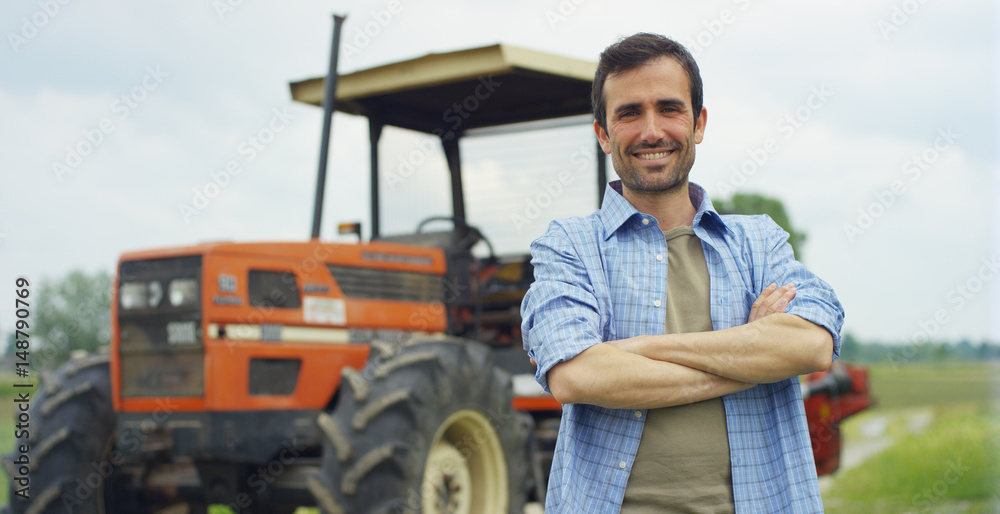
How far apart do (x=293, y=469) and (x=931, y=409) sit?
685 inches

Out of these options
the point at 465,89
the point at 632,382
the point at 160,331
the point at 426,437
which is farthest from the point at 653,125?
the point at 465,89

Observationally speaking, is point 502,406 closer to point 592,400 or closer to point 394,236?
point 394,236

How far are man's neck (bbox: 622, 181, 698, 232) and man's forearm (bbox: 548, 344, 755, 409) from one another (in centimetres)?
34

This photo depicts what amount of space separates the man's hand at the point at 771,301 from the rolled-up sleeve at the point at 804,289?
1 centimetres

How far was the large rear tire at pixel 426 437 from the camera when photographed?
4.17 m

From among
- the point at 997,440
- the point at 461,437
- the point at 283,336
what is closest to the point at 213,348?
the point at 283,336

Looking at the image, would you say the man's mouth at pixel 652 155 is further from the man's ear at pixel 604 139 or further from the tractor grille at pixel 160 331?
the tractor grille at pixel 160 331

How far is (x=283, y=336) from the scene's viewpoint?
471cm

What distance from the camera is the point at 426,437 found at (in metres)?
4.38

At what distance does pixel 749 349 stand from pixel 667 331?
172mm

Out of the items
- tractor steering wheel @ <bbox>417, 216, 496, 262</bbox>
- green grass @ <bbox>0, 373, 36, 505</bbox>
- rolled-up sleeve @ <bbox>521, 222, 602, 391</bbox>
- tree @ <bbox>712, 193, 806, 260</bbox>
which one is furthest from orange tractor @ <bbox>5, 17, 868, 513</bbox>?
tree @ <bbox>712, 193, 806, 260</bbox>

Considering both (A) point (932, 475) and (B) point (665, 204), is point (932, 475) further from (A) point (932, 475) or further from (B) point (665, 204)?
(B) point (665, 204)

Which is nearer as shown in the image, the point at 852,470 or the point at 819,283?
the point at 819,283

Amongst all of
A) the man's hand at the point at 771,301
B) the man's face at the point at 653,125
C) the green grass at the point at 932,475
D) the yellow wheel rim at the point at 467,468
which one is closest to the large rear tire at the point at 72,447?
the yellow wheel rim at the point at 467,468
